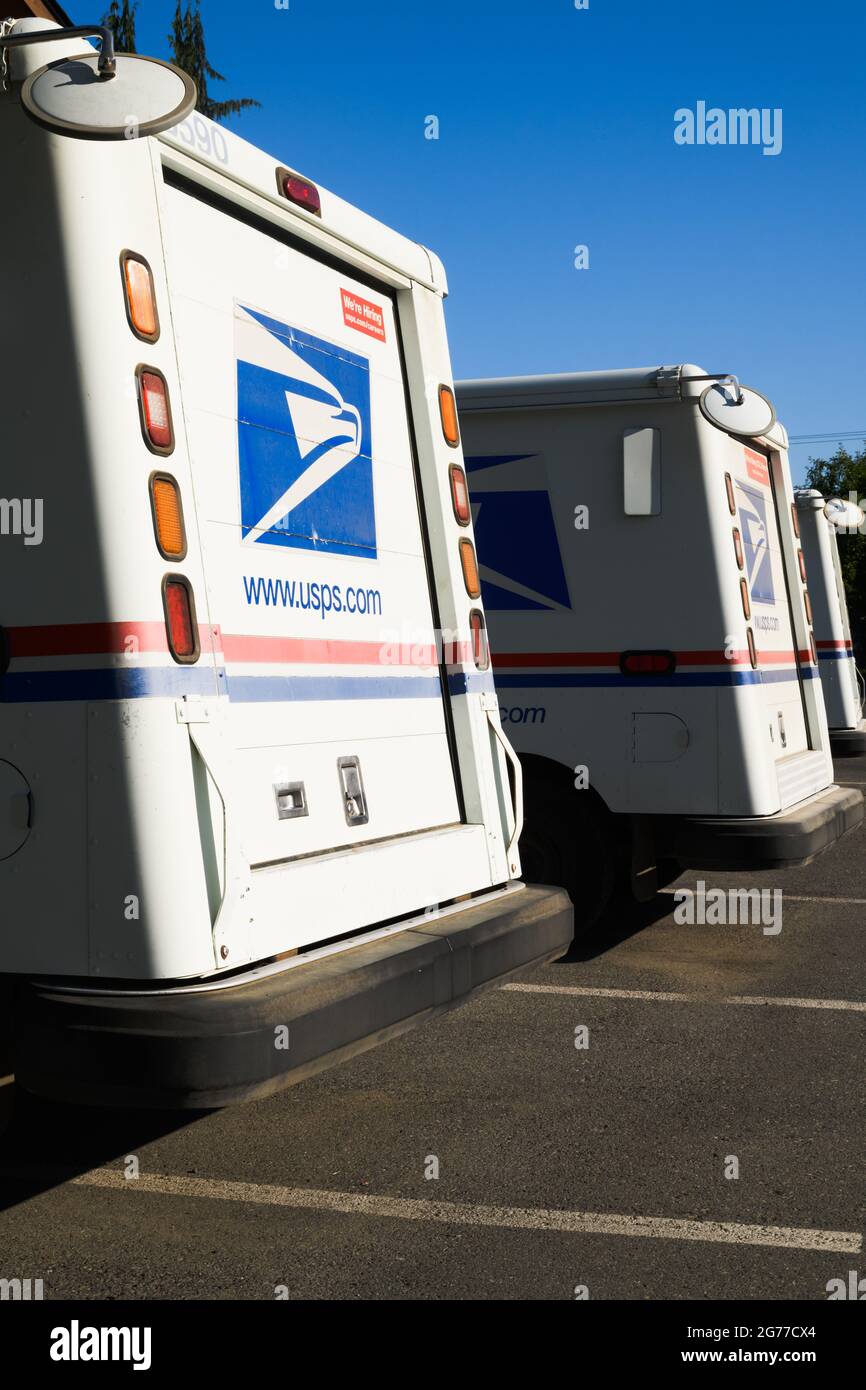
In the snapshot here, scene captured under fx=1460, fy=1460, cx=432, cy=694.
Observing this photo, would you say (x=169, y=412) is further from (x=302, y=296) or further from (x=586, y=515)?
(x=586, y=515)

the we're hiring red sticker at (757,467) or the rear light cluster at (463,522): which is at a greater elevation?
the we're hiring red sticker at (757,467)

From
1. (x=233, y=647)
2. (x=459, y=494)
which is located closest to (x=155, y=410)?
(x=233, y=647)

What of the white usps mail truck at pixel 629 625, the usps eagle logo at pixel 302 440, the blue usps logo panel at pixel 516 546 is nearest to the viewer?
the usps eagle logo at pixel 302 440

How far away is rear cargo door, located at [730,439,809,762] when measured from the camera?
312 inches

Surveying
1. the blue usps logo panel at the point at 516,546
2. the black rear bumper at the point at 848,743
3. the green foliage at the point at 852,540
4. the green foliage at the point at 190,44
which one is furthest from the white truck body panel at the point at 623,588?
the green foliage at the point at 852,540

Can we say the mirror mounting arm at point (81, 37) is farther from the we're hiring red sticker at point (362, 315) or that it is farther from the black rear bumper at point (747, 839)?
the black rear bumper at point (747, 839)

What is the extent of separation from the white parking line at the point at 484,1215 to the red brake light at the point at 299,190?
10.2 ft

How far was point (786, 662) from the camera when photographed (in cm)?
859

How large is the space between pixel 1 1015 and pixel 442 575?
7.39ft

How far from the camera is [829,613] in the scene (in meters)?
14.6

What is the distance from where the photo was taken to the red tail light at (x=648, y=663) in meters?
7.40

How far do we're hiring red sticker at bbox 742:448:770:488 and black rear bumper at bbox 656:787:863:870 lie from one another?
2003 mm

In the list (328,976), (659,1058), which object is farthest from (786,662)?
(328,976)

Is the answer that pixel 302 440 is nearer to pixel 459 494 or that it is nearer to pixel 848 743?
pixel 459 494
